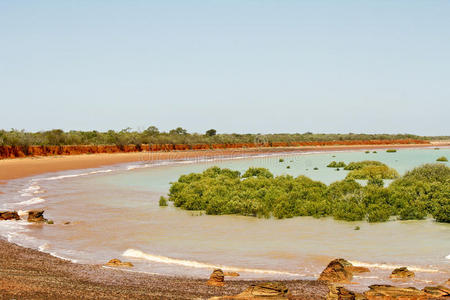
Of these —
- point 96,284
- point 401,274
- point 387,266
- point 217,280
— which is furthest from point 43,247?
point 401,274

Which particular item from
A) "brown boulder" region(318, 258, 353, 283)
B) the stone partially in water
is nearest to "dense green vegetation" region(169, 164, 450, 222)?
"brown boulder" region(318, 258, 353, 283)

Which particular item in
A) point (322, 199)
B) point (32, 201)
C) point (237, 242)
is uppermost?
point (322, 199)

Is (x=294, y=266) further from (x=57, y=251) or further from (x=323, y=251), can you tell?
(x=57, y=251)

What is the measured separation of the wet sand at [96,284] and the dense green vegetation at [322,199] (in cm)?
882

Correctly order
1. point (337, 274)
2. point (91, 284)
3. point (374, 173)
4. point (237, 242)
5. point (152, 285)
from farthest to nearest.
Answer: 1. point (374, 173)
2. point (237, 242)
3. point (337, 274)
4. point (152, 285)
5. point (91, 284)

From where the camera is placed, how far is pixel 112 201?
76.2 feet

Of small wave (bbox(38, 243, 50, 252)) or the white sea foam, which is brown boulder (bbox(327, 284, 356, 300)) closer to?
small wave (bbox(38, 243, 50, 252))

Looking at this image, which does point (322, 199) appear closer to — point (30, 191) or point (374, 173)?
point (30, 191)

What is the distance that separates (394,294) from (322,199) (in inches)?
453

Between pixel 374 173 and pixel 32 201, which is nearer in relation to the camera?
pixel 32 201

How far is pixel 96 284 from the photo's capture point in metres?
8.45

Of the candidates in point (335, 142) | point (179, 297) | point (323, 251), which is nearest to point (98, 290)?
point (179, 297)

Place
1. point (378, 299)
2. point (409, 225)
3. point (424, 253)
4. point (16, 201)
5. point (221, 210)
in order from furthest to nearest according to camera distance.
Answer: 1. point (16, 201)
2. point (221, 210)
3. point (409, 225)
4. point (424, 253)
5. point (378, 299)

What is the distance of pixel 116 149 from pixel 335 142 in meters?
79.9
